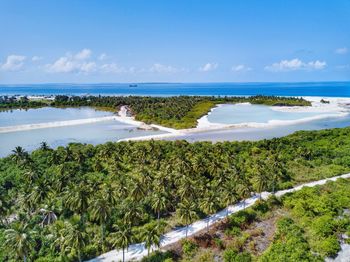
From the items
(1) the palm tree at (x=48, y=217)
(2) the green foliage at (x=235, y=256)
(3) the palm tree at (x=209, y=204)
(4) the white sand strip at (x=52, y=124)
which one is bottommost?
(2) the green foliage at (x=235, y=256)

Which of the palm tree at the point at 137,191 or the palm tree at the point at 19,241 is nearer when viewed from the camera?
the palm tree at the point at 19,241

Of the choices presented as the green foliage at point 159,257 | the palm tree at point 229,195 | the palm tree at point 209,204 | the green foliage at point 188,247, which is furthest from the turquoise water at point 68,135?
the green foliage at point 159,257

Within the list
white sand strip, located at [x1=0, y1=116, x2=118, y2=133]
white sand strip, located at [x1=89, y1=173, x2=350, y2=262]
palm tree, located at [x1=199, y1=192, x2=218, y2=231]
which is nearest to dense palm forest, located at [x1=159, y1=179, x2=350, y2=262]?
white sand strip, located at [x1=89, y1=173, x2=350, y2=262]

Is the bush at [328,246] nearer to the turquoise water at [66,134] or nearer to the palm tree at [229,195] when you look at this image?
the palm tree at [229,195]

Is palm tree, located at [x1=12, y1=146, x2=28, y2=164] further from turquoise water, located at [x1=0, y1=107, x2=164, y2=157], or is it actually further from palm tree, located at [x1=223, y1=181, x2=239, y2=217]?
palm tree, located at [x1=223, y1=181, x2=239, y2=217]

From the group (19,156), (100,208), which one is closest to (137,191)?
(100,208)

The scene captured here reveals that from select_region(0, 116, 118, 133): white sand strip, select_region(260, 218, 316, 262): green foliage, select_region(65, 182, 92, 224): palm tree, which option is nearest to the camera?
select_region(260, 218, 316, 262): green foliage

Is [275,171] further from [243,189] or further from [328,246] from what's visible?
[328,246]

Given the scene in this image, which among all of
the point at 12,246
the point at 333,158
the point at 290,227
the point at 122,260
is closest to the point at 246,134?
the point at 333,158
